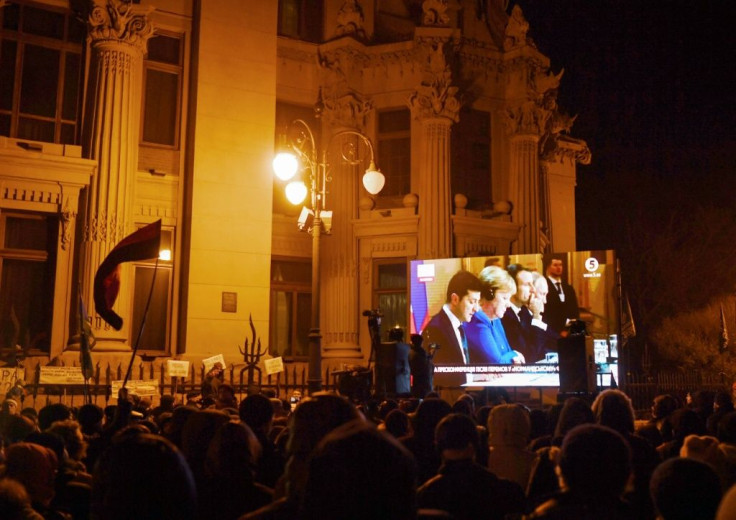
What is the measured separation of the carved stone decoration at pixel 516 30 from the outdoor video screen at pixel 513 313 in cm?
879

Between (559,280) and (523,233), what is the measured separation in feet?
16.9

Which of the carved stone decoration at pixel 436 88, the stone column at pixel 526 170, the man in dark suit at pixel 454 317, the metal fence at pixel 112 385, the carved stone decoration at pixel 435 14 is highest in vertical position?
the carved stone decoration at pixel 435 14

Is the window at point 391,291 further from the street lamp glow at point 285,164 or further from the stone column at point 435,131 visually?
the street lamp glow at point 285,164

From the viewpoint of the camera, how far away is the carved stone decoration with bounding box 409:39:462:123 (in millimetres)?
25312

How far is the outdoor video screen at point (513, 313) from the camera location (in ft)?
70.8

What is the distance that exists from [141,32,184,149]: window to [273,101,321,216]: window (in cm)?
351

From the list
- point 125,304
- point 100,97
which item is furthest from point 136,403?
A: point 100,97

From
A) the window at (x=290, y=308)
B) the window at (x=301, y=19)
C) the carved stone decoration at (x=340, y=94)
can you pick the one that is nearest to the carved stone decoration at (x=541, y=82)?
the carved stone decoration at (x=340, y=94)

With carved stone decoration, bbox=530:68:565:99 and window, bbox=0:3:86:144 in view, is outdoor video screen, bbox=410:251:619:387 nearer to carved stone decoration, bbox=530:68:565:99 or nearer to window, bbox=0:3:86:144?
carved stone decoration, bbox=530:68:565:99

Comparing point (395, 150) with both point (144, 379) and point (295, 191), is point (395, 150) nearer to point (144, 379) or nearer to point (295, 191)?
point (295, 191)

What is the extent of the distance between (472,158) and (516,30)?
442 cm

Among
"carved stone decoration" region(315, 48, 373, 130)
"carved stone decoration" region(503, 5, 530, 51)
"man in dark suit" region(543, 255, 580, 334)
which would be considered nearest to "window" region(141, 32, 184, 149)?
"carved stone decoration" region(315, 48, 373, 130)

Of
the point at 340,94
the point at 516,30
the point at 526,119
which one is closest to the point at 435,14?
the point at 516,30

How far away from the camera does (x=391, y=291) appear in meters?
25.9
